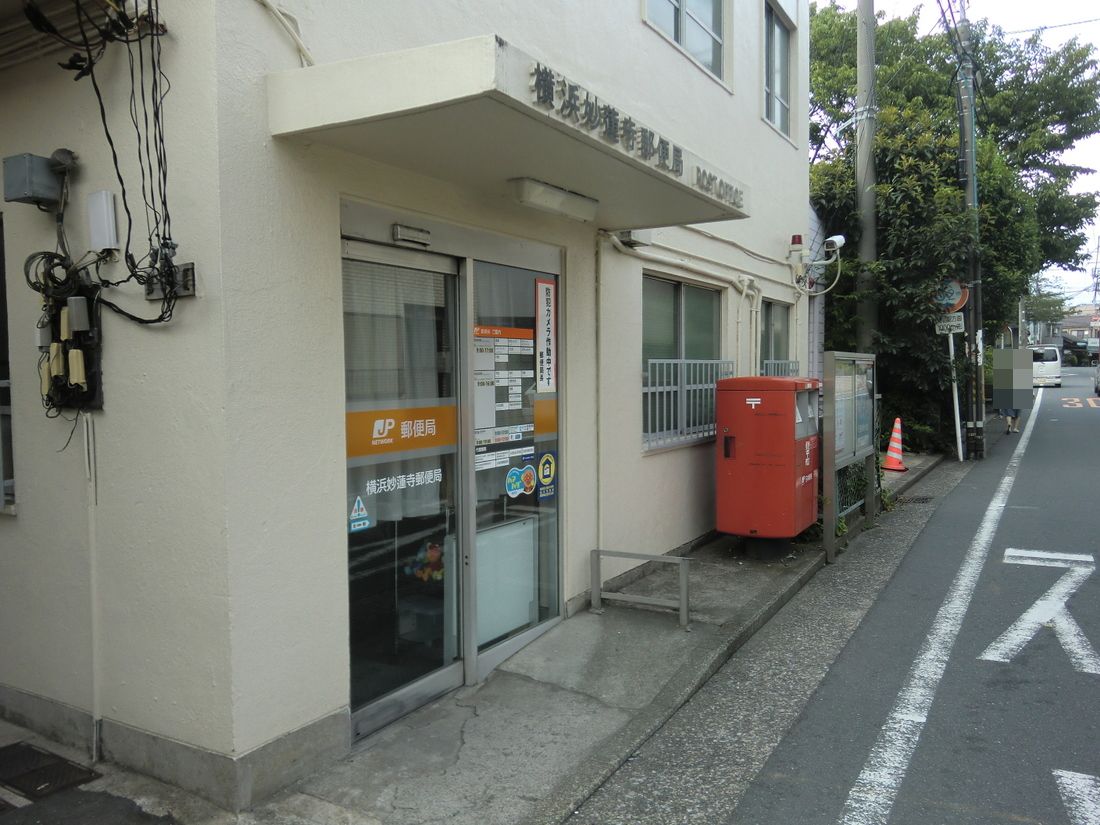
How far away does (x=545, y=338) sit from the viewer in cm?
547

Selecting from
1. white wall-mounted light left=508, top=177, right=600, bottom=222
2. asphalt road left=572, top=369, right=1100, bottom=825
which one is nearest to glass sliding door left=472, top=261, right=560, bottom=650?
white wall-mounted light left=508, top=177, right=600, bottom=222

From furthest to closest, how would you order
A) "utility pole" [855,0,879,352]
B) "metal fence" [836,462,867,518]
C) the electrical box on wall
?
"utility pole" [855,0,879,352]
"metal fence" [836,462,867,518]
the electrical box on wall

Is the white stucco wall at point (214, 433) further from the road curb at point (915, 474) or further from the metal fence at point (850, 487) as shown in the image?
the road curb at point (915, 474)

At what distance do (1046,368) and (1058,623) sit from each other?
35.9 metres

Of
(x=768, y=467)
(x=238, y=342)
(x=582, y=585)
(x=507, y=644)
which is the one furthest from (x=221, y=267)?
(x=768, y=467)

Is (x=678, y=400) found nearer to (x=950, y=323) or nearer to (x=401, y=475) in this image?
(x=401, y=475)

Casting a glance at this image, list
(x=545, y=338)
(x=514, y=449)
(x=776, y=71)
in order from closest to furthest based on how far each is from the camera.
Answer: (x=514, y=449) → (x=545, y=338) → (x=776, y=71)

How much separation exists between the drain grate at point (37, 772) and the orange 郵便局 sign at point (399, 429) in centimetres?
187

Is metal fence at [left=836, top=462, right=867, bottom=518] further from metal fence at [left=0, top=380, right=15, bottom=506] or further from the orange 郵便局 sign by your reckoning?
metal fence at [left=0, top=380, right=15, bottom=506]

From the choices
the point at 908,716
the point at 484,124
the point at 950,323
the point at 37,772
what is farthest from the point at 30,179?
the point at 950,323

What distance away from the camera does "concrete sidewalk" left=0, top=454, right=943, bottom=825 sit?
3373 mm

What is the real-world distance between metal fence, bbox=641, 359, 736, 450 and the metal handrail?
1388 mm

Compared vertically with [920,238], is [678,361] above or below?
below

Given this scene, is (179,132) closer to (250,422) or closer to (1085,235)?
(250,422)
